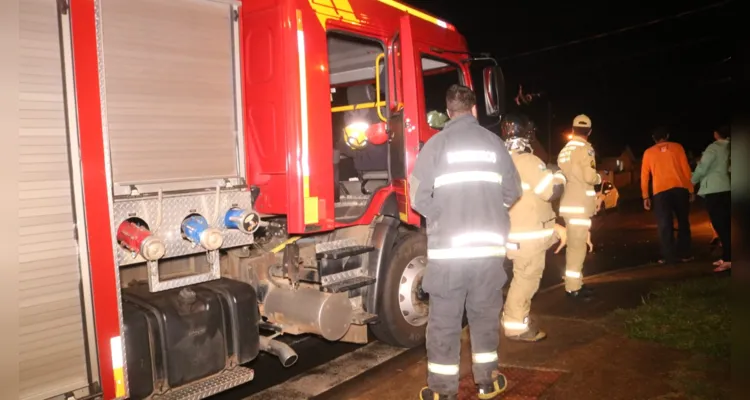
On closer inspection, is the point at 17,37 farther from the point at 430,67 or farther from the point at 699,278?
the point at 699,278

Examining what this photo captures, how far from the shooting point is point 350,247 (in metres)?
4.45

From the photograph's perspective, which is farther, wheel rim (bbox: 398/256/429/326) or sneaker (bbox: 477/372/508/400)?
wheel rim (bbox: 398/256/429/326)

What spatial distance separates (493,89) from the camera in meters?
5.02

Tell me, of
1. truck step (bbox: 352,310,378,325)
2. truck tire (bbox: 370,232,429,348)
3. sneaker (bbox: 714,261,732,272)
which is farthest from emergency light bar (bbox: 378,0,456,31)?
sneaker (bbox: 714,261,732,272)

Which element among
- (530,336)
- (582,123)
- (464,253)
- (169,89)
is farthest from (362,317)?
(582,123)

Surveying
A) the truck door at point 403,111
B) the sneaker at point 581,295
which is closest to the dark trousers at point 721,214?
the sneaker at point 581,295

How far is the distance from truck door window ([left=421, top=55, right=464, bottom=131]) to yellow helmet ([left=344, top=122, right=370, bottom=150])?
2.10 feet

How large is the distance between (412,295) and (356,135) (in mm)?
1572

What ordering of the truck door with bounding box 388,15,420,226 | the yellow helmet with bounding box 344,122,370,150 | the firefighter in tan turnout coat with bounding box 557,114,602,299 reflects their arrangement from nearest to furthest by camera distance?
the truck door with bounding box 388,15,420,226 → the yellow helmet with bounding box 344,122,370,150 → the firefighter in tan turnout coat with bounding box 557,114,602,299

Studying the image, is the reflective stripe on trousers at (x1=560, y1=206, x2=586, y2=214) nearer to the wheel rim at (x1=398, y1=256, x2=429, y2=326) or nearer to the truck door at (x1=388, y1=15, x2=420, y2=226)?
the wheel rim at (x1=398, y1=256, x2=429, y2=326)

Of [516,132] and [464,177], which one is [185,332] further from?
[516,132]

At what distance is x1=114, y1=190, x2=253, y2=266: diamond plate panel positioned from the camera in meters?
3.11

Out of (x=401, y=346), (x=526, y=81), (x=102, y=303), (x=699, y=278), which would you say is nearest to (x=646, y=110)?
(x=526, y=81)

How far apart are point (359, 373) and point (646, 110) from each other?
1634 inches
